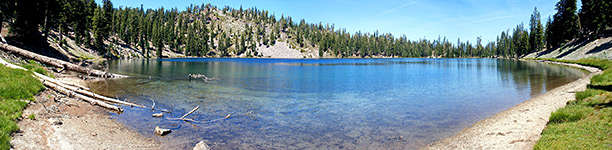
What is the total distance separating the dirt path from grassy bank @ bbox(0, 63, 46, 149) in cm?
33

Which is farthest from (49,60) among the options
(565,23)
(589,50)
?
(565,23)

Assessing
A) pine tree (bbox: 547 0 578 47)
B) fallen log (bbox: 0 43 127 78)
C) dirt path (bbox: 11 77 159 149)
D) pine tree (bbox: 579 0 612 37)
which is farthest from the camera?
pine tree (bbox: 547 0 578 47)

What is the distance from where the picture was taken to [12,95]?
1482 centimetres

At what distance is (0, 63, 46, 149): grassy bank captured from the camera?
413 inches

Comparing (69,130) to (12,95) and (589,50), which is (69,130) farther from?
(589,50)

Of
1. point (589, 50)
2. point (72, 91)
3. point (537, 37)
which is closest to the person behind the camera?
point (72, 91)

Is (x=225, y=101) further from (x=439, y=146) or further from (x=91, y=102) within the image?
(x=439, y=146)

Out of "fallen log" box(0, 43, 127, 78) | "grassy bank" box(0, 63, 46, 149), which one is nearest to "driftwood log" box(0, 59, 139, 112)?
"grassy bank" box(0, 63, 46, 149)

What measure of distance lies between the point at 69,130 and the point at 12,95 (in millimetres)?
4685

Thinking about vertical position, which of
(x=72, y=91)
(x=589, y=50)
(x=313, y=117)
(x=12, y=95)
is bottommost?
(x=313, y=117)

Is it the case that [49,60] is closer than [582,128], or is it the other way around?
[582,128]

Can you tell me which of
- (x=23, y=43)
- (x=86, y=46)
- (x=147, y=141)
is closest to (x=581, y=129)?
(x=147, y=141)

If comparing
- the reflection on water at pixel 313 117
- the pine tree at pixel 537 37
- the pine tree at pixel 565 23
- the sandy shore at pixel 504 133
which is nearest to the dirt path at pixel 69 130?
the reflection on water at pixel 313 117

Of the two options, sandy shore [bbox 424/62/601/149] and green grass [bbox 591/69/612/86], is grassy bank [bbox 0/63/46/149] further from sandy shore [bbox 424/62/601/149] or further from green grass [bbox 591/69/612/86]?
green grass [bbox 591/69/612/86]
